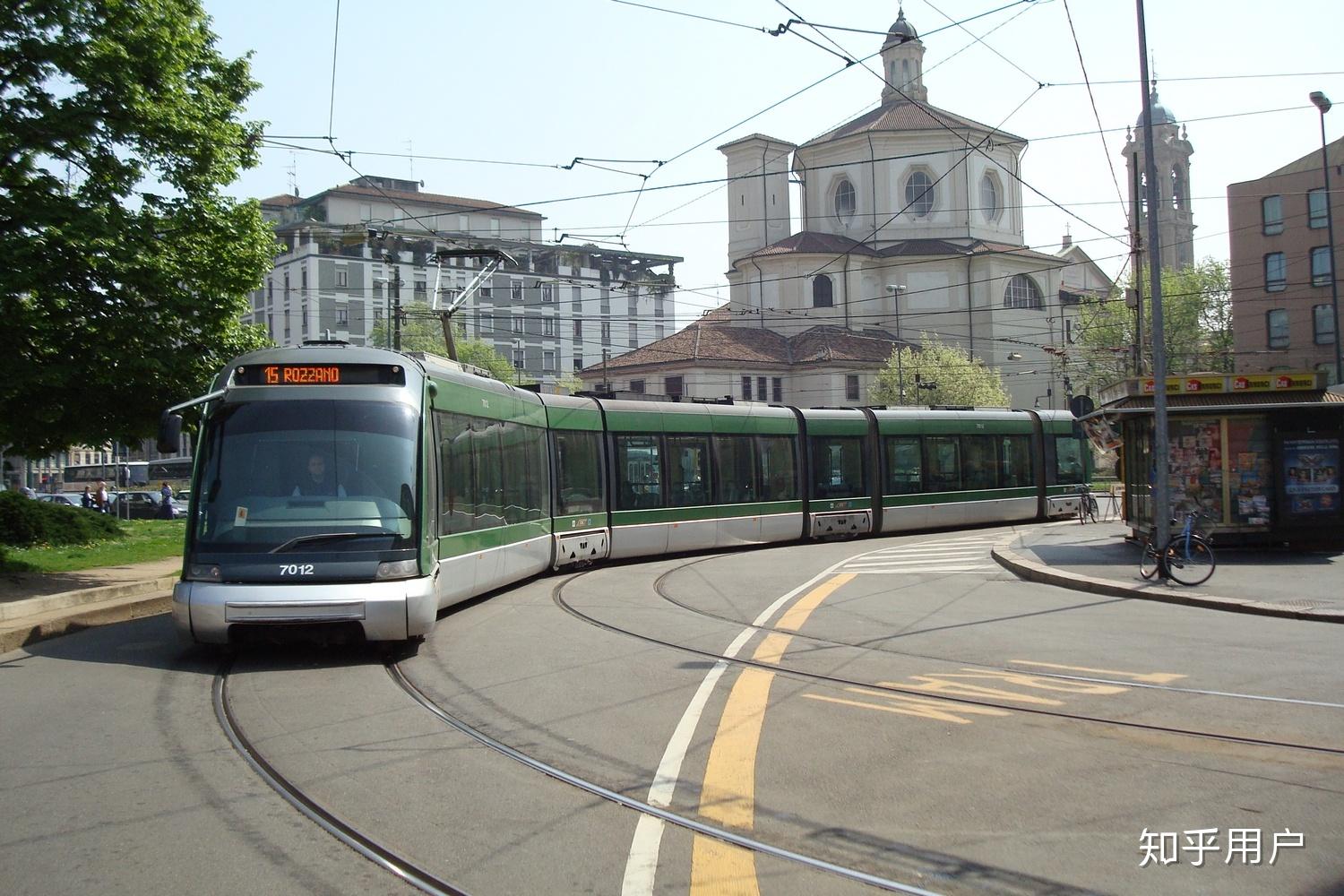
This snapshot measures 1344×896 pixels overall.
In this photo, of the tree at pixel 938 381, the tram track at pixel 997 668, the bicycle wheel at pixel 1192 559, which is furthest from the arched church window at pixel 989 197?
the tram track at pixel 997 668

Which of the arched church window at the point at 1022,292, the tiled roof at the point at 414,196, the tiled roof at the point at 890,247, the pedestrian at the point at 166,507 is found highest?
the tiled roof at the point at 414,196

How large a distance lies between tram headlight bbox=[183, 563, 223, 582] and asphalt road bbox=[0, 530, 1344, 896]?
80 centimetres

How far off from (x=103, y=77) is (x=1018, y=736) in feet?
44.6

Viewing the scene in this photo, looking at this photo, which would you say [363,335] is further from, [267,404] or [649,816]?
[649,816]

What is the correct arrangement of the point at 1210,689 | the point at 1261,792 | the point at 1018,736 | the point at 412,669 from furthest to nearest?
the point at 412,669
the point at 1210,689
the point at 1018,736
the point at 1261,792

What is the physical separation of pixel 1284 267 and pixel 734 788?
201 ft

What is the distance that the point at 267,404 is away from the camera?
10.7m

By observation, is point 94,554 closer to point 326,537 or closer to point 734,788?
point 326,537

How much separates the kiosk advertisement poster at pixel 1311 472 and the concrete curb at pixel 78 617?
16.5m

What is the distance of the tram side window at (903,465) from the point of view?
27078 millimetres

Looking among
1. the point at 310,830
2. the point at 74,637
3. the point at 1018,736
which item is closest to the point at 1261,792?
the point at 1018,736

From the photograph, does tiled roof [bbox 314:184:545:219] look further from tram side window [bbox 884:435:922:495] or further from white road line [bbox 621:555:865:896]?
white road line [bbox 621:555:865:896]


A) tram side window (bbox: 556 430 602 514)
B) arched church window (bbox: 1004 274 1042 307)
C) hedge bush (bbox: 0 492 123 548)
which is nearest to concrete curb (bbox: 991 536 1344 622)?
tram side window (bbox: 556 430 602 514)

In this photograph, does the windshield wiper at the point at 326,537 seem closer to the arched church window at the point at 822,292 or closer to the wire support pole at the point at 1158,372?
the wire support pole at the point at 1158,372
